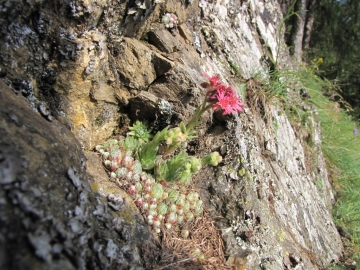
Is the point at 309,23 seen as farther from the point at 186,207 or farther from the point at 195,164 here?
A: the point at 186,207

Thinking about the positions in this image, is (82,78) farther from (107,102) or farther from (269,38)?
(269,38)

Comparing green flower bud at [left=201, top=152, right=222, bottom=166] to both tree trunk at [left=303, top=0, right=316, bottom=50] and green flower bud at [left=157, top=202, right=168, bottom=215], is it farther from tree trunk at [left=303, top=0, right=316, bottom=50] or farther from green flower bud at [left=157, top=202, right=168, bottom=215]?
tree trunk at [left=303, top=0, right=316, bottom=50]

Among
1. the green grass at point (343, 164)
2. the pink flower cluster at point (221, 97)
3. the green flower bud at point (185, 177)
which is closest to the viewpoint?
the pink flower cluster at point (221, 97)

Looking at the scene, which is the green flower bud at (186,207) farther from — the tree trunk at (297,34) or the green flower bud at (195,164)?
the tree trunk at (297,34)

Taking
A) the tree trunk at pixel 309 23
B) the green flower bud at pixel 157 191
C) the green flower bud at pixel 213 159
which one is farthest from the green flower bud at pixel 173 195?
the tree trunk at pixel 309 23

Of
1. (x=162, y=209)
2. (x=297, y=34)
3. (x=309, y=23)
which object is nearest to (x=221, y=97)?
(x=162, y=209)

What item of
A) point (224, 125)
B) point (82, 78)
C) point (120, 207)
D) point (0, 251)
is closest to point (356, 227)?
point (224, 125)

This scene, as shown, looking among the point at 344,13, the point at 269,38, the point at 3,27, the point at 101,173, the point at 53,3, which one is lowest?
the point at 101,173
